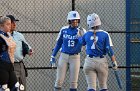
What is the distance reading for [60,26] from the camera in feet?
36.7

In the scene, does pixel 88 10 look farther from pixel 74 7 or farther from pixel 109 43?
pixel 109 43

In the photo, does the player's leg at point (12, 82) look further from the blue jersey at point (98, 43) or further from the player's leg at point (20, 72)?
the blue jersey at point (98, 43)

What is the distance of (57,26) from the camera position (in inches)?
441

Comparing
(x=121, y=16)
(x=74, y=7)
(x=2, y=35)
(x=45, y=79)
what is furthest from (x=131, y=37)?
(x=2, y=35)

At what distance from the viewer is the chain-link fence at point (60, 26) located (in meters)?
11.1

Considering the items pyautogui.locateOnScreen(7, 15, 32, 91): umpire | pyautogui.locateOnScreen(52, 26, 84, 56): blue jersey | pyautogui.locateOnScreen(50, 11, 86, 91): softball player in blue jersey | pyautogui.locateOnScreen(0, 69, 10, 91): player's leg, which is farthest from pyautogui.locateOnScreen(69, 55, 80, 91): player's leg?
pyautogui.locateOnScreen(0, 69, 10, 91): player's leg

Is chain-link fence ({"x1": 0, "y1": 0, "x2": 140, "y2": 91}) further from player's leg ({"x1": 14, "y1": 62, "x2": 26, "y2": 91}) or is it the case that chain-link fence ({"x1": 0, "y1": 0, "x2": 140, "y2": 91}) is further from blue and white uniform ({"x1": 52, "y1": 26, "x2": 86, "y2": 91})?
player's leg ({"x1": 14, "y1": 62, "x2": 26, "y2": 91})

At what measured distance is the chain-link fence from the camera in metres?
11.1

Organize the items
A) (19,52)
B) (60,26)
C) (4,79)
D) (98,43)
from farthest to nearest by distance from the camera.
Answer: (60,26) → (19,52) → (98,43) → (4,79)

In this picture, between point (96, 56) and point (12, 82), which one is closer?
point (12, 82)

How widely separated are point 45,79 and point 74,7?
1.85 m

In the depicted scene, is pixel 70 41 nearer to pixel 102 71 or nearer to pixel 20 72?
pixel 102 71

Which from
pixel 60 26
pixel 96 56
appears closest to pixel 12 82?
pixel 96 56

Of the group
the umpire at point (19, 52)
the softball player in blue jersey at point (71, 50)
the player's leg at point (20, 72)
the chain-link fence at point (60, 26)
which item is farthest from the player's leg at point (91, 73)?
the chain-link fence at point (60, 26)
